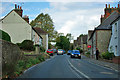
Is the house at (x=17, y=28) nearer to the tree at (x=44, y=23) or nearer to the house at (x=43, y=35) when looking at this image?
the tree at (x=44, y=23)

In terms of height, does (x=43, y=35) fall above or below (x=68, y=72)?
above

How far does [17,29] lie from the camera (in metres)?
41.4

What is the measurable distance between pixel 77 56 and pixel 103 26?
8578mm

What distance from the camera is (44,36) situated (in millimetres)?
70812

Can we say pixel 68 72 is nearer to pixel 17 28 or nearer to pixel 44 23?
pixel 17 28

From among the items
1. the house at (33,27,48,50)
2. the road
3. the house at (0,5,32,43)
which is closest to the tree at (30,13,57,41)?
the house at (33,27,48,50)

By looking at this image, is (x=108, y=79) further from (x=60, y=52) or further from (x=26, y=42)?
(x=60, y=52)

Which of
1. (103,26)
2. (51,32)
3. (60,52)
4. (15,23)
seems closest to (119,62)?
(103,26)

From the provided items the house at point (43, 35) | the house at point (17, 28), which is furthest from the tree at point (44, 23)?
the house at point (17, 28)

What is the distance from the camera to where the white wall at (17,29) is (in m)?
40.8

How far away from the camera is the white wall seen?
40.8m

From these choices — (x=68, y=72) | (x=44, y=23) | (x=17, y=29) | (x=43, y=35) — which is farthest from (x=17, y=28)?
(x=68, y=72)

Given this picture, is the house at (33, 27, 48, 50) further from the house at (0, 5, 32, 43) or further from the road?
the road

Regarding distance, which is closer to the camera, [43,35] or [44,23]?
[44,23]
